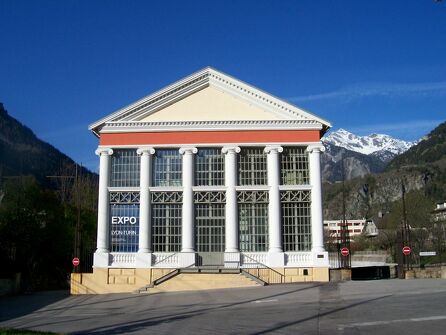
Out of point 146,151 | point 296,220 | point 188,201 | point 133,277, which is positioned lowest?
point 133,277

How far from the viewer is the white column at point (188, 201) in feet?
118

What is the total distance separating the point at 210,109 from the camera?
3778 cm

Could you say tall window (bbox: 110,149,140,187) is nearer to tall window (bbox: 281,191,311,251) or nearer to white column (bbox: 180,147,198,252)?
white column (bbox: 180,147,198,252)

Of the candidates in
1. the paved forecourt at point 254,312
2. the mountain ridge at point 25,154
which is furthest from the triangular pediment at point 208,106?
the mountain ridge at point 25,154

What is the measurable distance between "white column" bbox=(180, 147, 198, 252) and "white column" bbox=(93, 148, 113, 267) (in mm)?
4868

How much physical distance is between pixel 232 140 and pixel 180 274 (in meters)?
9.26

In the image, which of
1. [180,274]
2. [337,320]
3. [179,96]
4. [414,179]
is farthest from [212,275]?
[414,179]

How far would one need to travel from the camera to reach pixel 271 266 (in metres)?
35.4

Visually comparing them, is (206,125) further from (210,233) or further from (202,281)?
(202,281)

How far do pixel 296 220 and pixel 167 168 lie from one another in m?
9.06

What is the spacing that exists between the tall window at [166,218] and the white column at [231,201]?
10.2 feet

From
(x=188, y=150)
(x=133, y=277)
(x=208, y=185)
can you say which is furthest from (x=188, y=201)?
(x=133, y=277)

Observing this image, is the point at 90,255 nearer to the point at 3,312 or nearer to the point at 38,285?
the point at 38,285

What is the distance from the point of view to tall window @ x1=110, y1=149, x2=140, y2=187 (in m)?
37.4
